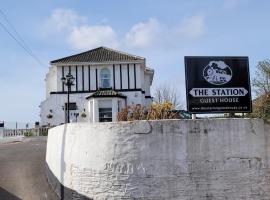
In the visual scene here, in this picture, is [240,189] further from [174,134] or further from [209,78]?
[209,78]

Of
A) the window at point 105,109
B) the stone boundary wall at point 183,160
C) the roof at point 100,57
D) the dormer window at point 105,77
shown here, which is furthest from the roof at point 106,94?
the stone boundary wall at point 183,160

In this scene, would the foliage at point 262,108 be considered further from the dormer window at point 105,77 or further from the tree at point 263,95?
the dormer window at point 105,77

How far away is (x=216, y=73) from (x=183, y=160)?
108 inches

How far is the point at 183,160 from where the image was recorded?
1231 centimetres

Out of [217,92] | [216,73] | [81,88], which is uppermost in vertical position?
[81,88]

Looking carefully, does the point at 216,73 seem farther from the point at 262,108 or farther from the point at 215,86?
the point at 262,108

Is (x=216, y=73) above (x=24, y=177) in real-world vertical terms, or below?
above

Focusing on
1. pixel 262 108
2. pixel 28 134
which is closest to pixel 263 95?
pixel 262 108

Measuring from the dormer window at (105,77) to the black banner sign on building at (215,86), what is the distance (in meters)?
28.2

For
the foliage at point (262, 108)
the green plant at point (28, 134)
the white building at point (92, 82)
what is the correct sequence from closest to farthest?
the foliage at point (262, 108) → the green plant at point (28, 134) → the white building at point (92, 82)

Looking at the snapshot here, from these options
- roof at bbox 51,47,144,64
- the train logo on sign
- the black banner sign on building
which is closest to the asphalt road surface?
the black banner sign on building

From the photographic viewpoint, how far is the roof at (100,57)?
41594 millimetres

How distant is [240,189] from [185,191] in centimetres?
140

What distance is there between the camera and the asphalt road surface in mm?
15445
